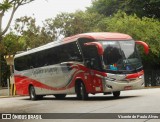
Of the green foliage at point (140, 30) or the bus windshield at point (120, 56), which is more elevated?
the green foliage at point (140, 30)

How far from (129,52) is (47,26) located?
95.0ft

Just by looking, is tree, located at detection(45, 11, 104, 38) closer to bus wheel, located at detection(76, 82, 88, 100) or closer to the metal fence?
the metal fence

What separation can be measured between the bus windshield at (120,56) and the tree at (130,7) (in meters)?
31.8

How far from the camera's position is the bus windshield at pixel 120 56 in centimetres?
1859

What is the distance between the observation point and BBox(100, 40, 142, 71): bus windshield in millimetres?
18594

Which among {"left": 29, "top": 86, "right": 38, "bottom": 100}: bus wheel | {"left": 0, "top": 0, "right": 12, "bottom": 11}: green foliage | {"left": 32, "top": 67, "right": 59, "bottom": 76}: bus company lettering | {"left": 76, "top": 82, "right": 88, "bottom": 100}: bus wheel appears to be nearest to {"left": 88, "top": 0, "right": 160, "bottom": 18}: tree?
{"left": 29, "top": 86, "right": 38, "bottom": 100}: bus wheel

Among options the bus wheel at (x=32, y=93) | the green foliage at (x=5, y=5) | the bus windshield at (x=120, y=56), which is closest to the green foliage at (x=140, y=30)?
the bus wheel at (x=32, y=93)

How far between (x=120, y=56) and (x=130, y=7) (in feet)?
110

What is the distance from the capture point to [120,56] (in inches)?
744

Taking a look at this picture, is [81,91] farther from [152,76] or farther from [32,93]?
[152,76]

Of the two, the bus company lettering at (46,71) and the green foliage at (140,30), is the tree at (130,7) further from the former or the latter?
the bus company lettering at (46,71)

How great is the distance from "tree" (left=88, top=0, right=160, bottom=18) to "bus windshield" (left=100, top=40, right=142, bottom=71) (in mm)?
31754

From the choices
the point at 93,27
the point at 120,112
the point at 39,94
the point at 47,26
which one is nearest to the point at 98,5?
the point at 93,27

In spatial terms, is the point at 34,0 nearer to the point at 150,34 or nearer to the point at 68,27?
the point at 150,34
